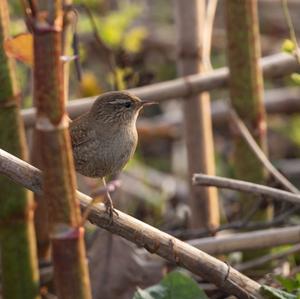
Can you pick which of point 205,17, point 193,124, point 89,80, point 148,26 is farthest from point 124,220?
point 148,26

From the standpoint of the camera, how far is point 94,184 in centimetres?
478

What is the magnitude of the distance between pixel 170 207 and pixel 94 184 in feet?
2.61

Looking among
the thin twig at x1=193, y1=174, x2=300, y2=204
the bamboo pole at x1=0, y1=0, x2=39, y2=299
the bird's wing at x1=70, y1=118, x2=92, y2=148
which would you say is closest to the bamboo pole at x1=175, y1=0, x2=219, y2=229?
the bird's wing at x1=70, y1=118, x2=92, y2=148

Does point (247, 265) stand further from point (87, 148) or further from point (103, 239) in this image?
point (87, 148)

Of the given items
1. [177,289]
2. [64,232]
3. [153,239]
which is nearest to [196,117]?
[177,289]

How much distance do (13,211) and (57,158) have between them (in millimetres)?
1111

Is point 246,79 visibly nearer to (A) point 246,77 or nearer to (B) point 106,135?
(A) point 246,77

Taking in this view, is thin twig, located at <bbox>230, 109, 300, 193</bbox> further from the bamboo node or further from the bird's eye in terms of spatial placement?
the bamboo node

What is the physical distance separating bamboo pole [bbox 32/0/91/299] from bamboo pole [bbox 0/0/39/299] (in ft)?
3.09

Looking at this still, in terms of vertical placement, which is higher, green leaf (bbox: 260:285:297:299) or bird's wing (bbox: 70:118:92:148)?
bird's wing (bbox: 70:118:92:148)

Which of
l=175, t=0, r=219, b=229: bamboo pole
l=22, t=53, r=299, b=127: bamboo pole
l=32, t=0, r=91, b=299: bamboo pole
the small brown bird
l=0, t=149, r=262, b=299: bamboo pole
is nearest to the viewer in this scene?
l=32, t=0, r=91, b=299: bamboo pole

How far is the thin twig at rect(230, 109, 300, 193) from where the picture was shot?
144 inches

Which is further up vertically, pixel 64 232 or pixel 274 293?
pixel 64 232

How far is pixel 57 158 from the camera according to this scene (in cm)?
195
